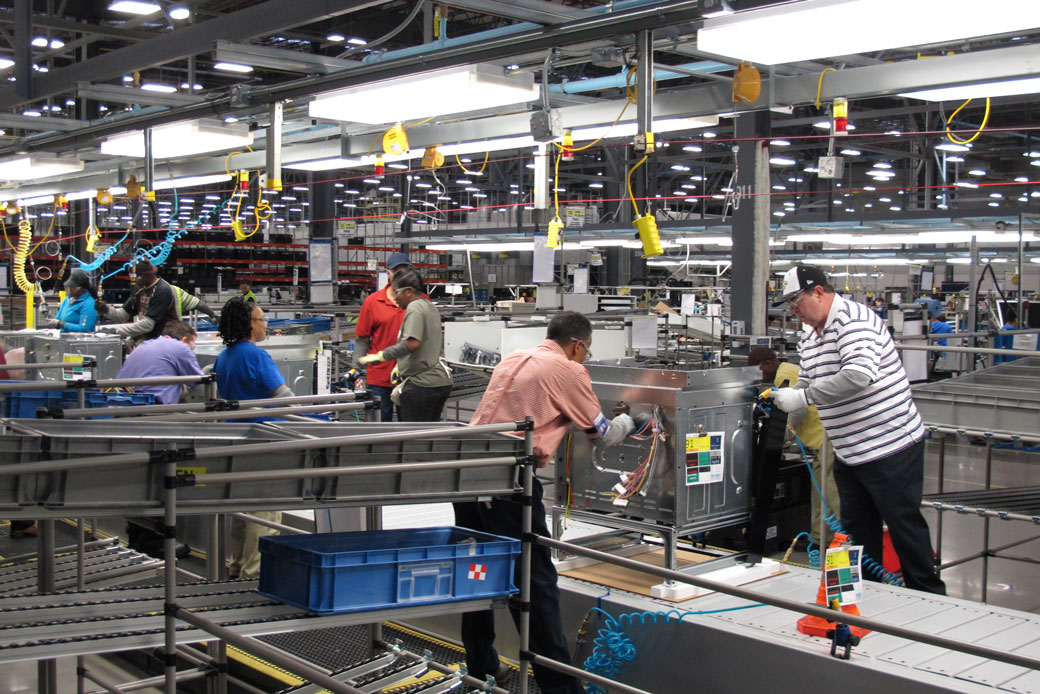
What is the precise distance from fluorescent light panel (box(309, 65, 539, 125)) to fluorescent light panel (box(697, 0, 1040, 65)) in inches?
44.5

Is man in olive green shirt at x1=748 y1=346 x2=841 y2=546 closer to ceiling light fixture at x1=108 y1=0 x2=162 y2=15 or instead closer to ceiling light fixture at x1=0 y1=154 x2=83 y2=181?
ceiling light fixture at x1=108 y1=0 x2=162 y2=15

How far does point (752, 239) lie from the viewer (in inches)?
430

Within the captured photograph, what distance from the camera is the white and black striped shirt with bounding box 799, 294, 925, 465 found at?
4.36 metres

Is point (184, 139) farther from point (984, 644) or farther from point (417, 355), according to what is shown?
point (984, 644)

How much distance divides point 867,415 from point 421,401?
3.41m

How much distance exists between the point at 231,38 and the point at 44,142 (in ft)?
11.0

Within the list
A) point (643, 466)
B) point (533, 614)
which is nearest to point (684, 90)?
point (643, 466)

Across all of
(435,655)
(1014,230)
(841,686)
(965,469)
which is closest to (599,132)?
(435,655)

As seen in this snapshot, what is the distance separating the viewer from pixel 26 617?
9.45 feet

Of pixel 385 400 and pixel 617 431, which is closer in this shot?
pixel 617 431

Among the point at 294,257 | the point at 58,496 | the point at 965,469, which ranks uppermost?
the point at 294,257

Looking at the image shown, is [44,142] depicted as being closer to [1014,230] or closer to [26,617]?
[26,617]

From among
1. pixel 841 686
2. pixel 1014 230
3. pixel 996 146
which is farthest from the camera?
pixel 996 146

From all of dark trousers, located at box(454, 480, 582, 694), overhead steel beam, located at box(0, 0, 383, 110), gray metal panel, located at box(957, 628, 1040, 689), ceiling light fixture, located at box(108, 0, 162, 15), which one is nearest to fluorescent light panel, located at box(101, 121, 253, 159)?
overhead steel beam, located at box(0, 0, 383, 110)
